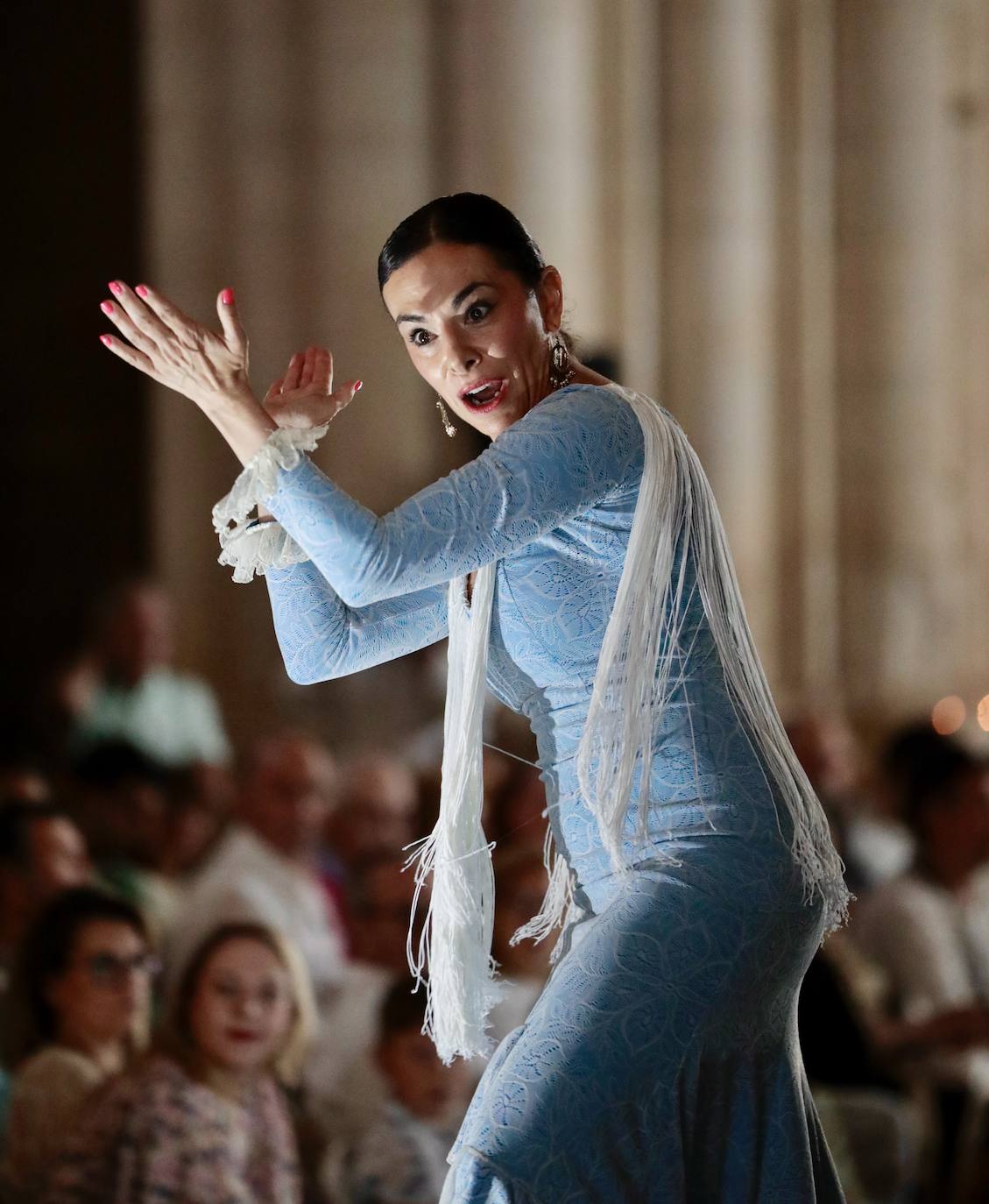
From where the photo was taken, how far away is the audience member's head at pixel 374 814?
20.7ft

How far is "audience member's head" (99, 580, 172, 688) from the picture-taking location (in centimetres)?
752

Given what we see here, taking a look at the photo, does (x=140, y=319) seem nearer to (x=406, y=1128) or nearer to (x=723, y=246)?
(x=406, y=1128)

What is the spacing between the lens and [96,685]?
7.60 metres

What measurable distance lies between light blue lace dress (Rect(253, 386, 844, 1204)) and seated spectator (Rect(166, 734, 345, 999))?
9.33 feet

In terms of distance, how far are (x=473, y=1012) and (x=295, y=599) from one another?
661mm

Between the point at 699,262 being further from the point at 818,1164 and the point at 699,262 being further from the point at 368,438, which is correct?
the point at 818,1164

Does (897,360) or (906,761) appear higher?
(897,360)

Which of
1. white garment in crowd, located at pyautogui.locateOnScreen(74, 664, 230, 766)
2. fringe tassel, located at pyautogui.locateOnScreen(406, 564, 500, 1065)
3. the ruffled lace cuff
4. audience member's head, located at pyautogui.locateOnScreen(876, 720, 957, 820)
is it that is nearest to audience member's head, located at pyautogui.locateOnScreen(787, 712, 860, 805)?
audience member's head, located at pyautogui.locateOnScreen(876, 720, 957, 820)

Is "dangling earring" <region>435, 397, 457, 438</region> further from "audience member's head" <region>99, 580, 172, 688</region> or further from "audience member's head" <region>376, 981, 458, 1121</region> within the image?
"audience member's head" <region>99, 580, 172, 688</region>

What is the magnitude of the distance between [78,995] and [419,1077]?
33.2 inches

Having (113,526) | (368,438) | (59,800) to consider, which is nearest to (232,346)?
(59,800)

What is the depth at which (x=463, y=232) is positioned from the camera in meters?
2.63

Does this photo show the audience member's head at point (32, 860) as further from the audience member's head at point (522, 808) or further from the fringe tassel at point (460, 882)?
the fringe tassel at point (460, 882)

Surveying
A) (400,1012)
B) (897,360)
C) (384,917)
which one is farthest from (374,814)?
(897,360)
